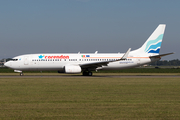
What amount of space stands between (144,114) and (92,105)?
9.27 feet

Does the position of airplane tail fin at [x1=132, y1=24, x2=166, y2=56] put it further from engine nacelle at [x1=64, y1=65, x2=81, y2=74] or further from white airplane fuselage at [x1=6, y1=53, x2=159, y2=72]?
engine nacelle at [x1=64, y1=65, x2=81, y2=74]

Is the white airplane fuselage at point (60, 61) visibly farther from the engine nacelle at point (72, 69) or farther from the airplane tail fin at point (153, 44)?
the engine nacelle at point (72, 69)

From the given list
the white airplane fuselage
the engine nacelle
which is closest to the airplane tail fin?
the white airplane fuselage

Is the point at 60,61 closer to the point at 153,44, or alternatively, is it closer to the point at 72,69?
the point at 72,69

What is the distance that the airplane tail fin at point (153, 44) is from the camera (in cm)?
4206

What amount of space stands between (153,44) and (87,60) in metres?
11.6

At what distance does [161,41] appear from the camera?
4269cm

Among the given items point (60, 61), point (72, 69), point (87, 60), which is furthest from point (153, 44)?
point (60, 61)

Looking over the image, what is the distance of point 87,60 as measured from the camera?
1607 inches

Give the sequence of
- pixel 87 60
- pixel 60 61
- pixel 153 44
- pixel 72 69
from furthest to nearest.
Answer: pixel 153 44
pixel 87 60
pixel 60 61
pixel 72 69

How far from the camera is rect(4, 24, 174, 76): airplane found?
39.6 metres

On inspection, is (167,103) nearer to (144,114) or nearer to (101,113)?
(144,114)

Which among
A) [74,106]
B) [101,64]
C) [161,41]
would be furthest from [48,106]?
[161,41]

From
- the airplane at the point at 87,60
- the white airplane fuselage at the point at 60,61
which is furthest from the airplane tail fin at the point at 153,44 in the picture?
the white airplane fuselage at the point at 60,61
